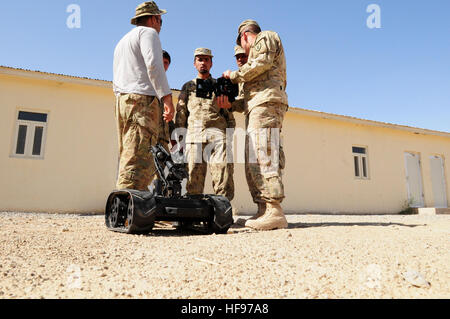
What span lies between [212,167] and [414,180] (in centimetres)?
1170

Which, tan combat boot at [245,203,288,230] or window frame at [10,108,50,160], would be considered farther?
window frame at [10,108,50,160]

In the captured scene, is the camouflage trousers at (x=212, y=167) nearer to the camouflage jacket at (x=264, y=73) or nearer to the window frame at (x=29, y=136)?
the camouflage jacket at (x=264, y=73)

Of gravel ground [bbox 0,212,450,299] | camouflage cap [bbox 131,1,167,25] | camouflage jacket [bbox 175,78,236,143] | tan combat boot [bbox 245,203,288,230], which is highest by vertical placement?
camouflage cap [bbox 131,1,167,25]

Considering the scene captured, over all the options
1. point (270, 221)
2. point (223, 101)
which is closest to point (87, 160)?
point (223, 101)

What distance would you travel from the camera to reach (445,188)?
42.2 feet

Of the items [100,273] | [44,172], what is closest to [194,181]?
[100,273]

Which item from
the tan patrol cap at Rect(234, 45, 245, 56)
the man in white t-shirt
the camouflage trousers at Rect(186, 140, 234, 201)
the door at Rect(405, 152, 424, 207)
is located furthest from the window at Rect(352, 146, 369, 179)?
the man in white t-shirt

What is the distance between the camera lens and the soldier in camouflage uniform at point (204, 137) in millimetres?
3586

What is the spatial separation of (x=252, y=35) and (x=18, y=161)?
21.2 ft

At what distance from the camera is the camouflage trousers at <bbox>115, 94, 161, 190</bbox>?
2.71 m

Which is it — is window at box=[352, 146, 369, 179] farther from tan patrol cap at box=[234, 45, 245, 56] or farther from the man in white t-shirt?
the man in white t-shirt

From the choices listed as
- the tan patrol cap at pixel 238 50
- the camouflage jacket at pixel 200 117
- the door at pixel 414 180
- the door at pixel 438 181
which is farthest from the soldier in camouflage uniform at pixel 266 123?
the door at pixel 438 181

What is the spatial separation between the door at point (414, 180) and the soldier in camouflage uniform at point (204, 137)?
438 inches
